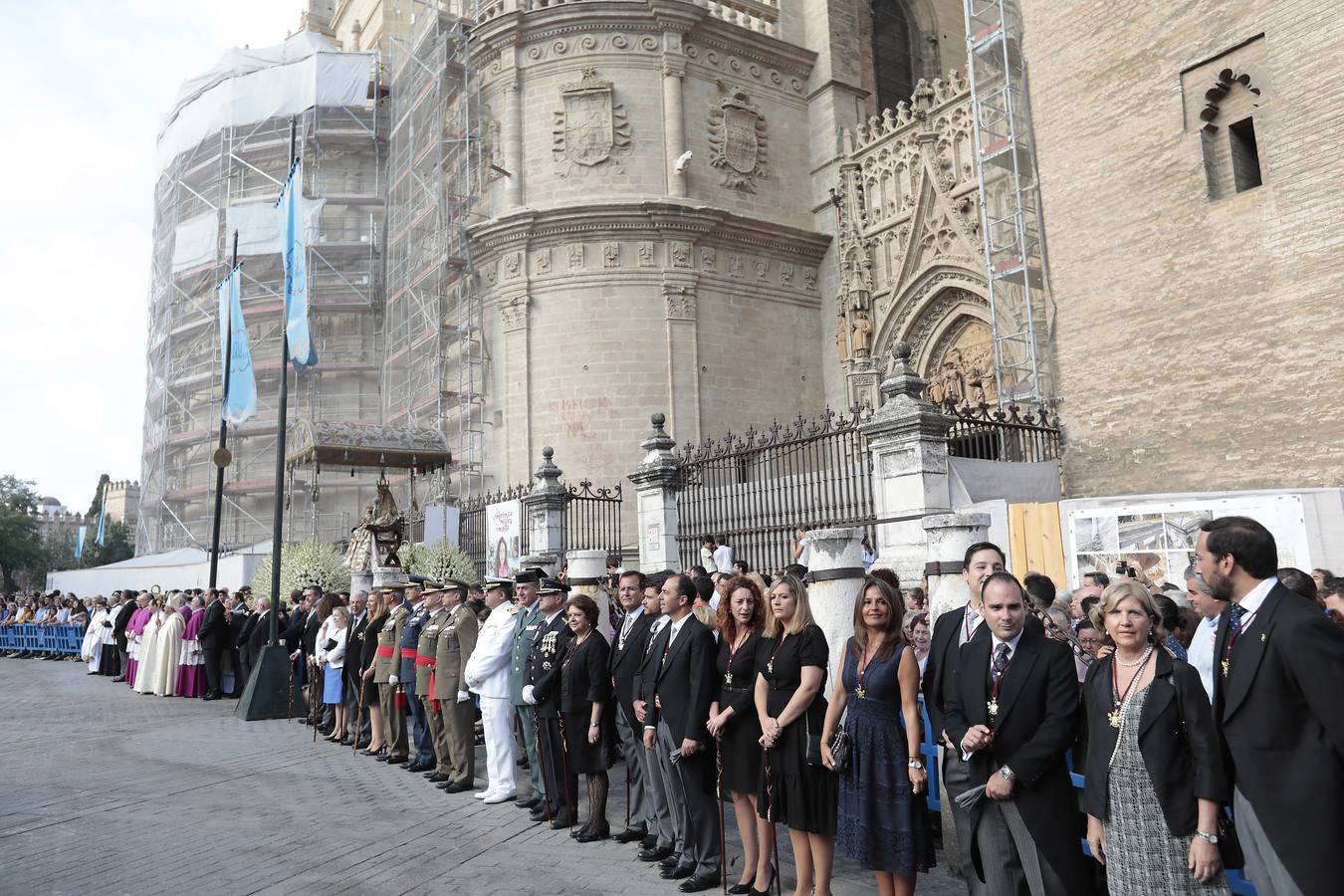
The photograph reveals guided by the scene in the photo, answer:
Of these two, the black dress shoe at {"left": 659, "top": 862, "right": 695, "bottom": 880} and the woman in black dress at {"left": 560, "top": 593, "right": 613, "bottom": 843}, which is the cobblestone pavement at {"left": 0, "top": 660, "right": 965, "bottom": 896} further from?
the woman in black dress at {"left": 560, "top": 593, "right": 613, "bottom": 843}

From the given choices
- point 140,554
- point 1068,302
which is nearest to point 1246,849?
point 1068,302

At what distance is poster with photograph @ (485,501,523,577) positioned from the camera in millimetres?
17312

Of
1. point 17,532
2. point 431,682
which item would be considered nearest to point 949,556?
point 431,682

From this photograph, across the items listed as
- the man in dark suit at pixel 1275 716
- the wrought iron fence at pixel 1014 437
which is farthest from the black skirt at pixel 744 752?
the wrought iron fence at pixel 1014 437

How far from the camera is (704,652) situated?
5.57 m

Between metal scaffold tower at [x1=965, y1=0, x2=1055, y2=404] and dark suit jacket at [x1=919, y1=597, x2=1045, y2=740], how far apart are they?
1233 cm

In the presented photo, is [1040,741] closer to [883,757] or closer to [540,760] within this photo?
[883,757]

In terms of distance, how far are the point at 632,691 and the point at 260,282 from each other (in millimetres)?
25857

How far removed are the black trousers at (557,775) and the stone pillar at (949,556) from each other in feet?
8.98

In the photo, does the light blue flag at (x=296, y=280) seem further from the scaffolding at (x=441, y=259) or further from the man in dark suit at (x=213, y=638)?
the scaffolding at (x=441, y=259)

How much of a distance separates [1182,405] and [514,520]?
35.8 feet

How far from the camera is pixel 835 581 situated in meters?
6.06

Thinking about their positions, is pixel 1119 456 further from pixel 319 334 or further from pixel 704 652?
pixel 319 334

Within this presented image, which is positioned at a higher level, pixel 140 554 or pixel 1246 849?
pixel 140 554
